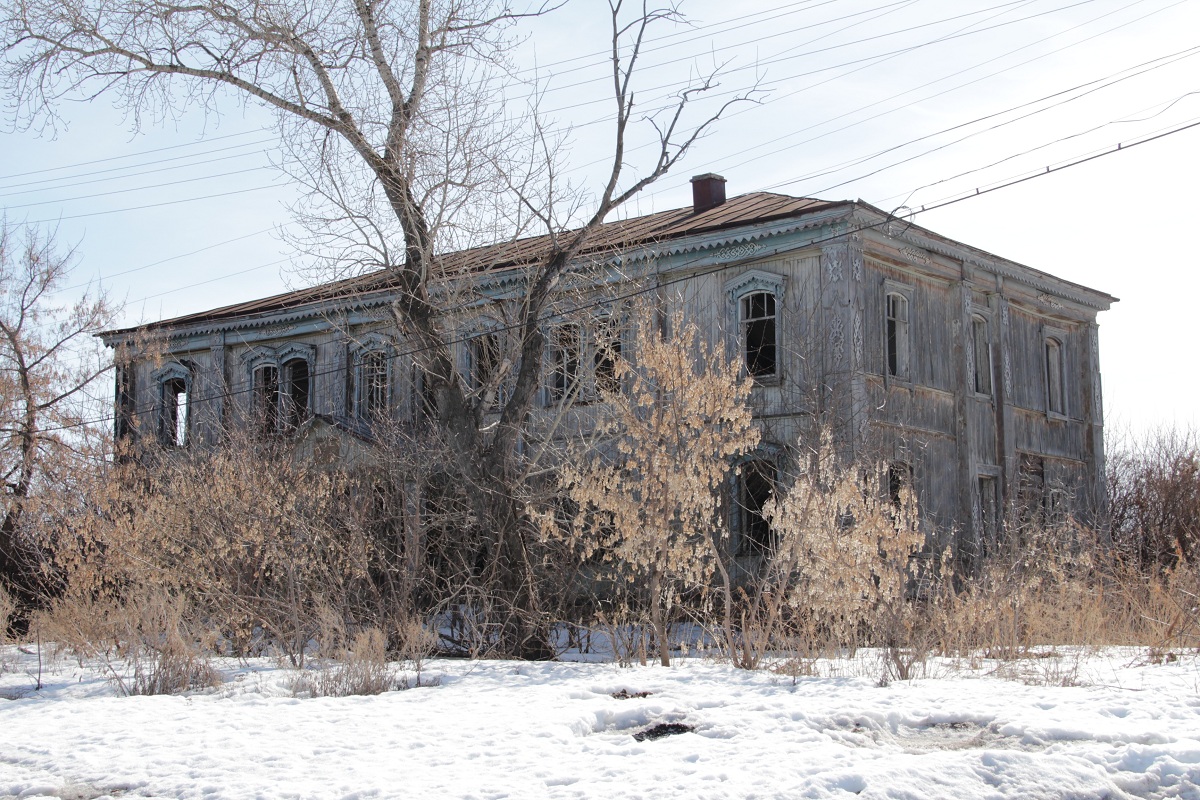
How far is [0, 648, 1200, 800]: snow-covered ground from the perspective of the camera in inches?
238

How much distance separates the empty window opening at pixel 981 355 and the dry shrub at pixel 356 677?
49.7ft

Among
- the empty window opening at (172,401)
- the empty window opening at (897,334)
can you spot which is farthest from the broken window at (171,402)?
the empty window opening at (897,334)

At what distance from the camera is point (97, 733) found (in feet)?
25.4

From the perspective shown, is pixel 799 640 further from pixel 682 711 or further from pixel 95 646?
pixel 95 646

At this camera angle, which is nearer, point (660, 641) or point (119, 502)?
point (660, 641)

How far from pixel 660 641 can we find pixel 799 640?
143 cm

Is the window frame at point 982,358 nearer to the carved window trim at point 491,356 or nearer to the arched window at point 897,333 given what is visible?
the arched window at point 897,333

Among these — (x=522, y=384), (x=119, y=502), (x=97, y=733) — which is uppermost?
(x=522, y=384)

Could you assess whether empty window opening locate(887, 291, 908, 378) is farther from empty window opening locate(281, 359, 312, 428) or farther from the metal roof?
empty window opening locate(281, 359, 312, 428)

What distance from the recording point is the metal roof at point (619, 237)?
14.6 metres

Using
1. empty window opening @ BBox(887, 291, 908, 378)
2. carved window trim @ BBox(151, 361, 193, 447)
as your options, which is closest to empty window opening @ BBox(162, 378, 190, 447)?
carved window trim @ BBox(151, 361, 193, 447)

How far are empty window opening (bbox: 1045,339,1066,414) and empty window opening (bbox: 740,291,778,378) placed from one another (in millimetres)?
7225

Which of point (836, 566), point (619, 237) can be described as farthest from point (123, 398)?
point (836, 566)

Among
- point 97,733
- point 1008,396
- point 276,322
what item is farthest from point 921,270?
point 97,733
